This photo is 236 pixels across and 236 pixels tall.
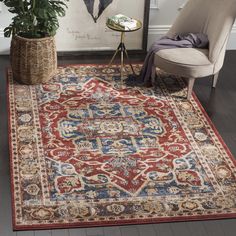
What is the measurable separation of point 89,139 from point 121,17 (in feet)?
4.62

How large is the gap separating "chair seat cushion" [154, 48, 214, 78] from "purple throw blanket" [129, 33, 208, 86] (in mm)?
65

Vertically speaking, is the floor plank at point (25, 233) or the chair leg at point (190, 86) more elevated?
the chair leg at point (190, 86)

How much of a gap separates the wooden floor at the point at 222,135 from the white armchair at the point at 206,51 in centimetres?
19

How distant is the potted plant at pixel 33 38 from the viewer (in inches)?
209

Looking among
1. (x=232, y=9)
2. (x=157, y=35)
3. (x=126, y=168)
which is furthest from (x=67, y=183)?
(x=157, y=35)

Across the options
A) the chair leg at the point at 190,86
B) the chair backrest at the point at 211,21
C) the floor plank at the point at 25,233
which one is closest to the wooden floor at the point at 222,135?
the floor plank at the point at 25,233

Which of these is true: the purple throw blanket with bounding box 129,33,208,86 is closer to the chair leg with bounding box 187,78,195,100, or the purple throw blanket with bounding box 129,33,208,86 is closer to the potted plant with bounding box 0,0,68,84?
the chair leg with bounding box 187,78,195,100

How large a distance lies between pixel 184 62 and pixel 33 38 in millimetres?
1404

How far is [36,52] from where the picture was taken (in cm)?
546

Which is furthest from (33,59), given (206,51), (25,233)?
(25,233)

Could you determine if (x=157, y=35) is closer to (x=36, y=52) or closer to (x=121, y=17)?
(x=121, y=17)

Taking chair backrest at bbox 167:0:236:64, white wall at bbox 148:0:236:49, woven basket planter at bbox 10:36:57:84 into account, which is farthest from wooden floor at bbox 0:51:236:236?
white wall at bbox 148:0:236:49

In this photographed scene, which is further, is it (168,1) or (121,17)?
(168,1)

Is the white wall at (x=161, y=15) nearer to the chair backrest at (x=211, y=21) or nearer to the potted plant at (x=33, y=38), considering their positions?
the chair backrest at (x=211, y=21)
